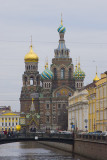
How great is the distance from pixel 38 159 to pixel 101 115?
63.8 feet

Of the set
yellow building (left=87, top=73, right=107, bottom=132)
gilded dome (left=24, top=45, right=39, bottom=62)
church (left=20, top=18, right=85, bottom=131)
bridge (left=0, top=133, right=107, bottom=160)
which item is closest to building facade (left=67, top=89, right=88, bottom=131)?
yellow building (left=87, top=73, right=107, bottom=132)

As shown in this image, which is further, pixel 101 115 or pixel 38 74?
pixel 38 74

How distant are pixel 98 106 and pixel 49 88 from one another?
69117 millimetres

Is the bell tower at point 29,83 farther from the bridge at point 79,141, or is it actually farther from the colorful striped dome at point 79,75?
the bridge at point 79,141

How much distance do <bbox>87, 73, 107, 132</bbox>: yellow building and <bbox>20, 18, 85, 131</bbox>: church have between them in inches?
2300

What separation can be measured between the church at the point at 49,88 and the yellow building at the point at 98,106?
2300 inches

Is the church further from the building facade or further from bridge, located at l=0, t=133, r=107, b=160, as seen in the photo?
bridge, located at l=0, t=133, r=107, b=160

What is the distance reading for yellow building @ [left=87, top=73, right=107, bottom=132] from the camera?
7650cm

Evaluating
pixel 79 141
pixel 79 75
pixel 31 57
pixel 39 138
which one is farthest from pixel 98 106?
pixel 31 57

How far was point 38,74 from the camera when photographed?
152 meters

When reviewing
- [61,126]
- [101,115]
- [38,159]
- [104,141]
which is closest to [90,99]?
[101,115]

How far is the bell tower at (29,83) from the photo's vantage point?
152 m

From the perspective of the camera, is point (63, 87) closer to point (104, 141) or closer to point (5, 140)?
point (5, 140)

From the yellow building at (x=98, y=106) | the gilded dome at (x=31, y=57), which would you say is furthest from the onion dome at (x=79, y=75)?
the yellow building at (x=98, y=106)
